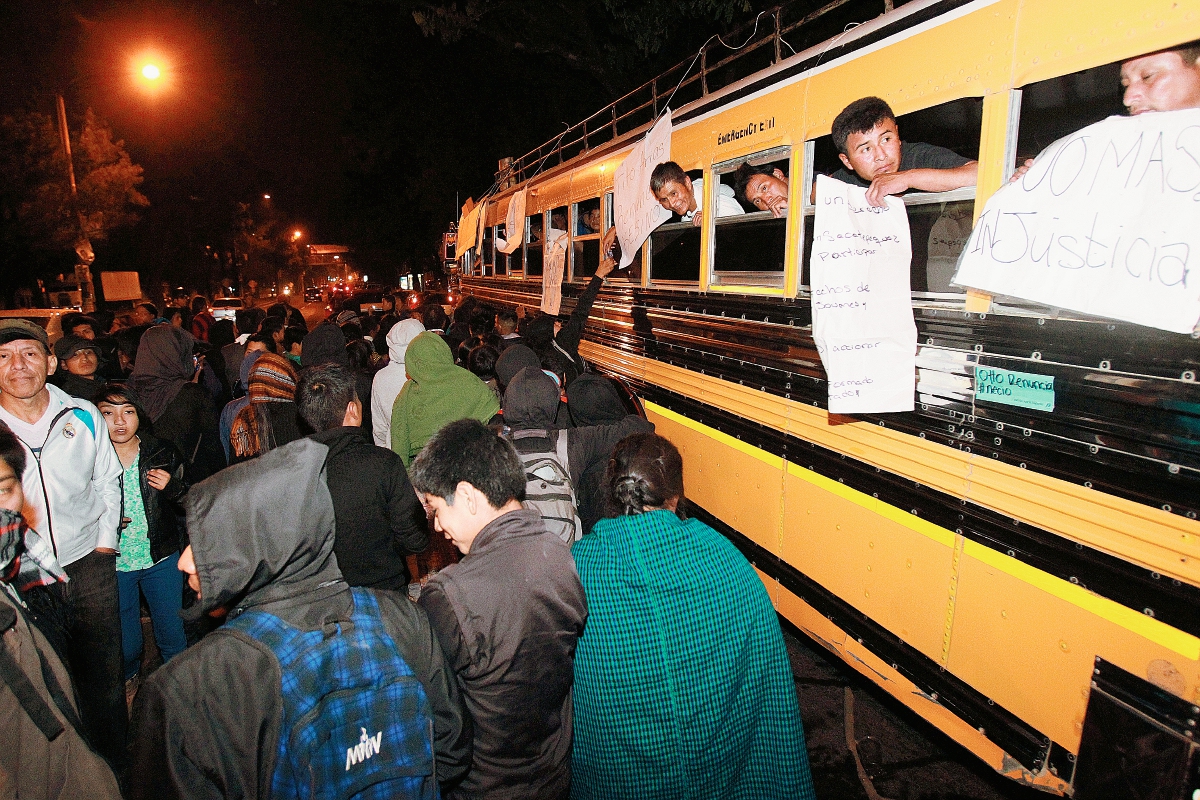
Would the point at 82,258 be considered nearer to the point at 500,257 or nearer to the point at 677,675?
the point at 500,257

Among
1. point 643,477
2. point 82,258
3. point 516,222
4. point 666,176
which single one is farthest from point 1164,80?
point 82,258

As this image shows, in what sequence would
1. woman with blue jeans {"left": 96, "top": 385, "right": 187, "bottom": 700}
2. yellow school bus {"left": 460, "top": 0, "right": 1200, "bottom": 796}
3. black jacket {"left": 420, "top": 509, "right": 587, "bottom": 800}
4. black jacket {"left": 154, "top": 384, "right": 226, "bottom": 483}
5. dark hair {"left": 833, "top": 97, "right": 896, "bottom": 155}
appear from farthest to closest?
1. black jacket {"left": 154, "top": 384, "right": 226, "bottom": 483}
2. woman with blue jeans {"left": 96, "top": 385, "right": 187, "bottom": 700}
3. dark hair {"left": 833, "top": 97, "right": 896, "bottom": 155}
4. yellow school bus {"left": 460, "top": 0, "right": 1200, "bottom": 796}
5. black jacket {"left": 420, "top": 509, "right": 587, "bottom": 800}

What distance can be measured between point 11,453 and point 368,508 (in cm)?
119

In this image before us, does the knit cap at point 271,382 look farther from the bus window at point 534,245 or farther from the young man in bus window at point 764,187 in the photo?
the bus window at point 534,245

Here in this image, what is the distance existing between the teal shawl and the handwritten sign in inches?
44.5

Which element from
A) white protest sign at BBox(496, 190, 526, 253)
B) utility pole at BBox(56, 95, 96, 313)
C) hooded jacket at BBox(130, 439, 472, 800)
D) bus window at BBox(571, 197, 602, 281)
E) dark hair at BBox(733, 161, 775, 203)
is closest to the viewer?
hooded jacket at BBox(130, 439, 472, 800)

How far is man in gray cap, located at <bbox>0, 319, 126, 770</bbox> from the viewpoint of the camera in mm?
2902

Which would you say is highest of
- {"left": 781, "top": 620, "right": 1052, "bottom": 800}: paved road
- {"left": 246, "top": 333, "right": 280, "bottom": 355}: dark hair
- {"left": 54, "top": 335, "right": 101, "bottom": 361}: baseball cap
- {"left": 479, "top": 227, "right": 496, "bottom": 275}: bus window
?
{"left": 479, "top": 227, "right": 496, "bottom": 275}: bus window

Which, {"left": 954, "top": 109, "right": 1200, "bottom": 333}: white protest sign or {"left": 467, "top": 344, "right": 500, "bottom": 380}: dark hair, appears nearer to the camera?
{"left": 954, "top": 109, "right": 1200, "bottom": 333}: white protest sign

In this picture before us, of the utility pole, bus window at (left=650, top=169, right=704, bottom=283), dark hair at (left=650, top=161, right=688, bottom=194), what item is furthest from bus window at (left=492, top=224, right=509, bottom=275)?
the utility pole

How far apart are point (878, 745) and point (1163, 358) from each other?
2.45m

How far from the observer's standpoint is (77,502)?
296cm

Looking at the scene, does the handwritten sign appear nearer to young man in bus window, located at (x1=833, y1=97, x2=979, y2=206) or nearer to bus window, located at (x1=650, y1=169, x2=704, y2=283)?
young man in bus window, located at (x1=833, y1=97, x2=979, y2=206)

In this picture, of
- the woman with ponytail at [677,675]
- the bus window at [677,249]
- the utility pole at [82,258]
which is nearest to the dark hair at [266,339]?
the bus window at [677,249]
